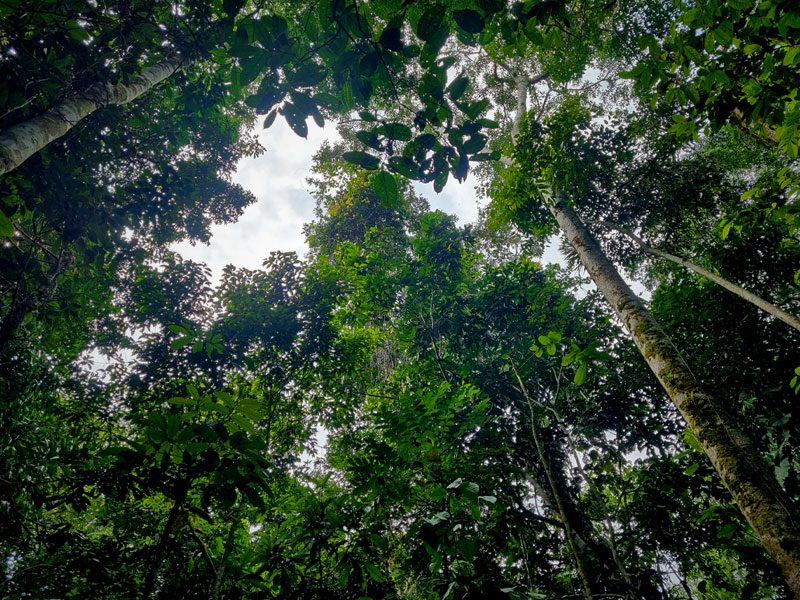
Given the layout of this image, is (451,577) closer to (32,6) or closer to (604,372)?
(604,372)

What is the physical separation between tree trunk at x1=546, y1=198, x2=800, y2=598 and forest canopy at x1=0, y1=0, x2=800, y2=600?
0.02 m

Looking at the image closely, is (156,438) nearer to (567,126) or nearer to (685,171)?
(567,126)

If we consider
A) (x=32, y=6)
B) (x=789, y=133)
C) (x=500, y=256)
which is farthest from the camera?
(x=500, y=256)

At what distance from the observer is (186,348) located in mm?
5574

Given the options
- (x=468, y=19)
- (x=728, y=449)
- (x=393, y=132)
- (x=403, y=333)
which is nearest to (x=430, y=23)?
(x=468, y=19)

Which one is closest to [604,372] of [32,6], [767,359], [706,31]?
[767,359]

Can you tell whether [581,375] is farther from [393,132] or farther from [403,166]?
[393,132]

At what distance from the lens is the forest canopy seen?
5.03 ft

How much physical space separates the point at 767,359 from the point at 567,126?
4385mm

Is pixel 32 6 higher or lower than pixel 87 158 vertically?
lower

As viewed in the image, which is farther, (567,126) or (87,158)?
(567,126)

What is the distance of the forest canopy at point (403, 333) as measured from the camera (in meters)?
1.53

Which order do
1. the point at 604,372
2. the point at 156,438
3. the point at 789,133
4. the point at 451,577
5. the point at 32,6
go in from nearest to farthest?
the point at 156,438 → the point at 451,577 → the point at 789,133 → the point at 32,6 → the point at 604,372

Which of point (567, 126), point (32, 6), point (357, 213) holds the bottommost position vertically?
point (32, 6)
